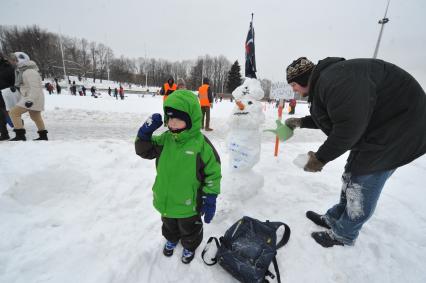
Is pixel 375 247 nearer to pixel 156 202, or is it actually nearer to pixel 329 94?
pixel 329 94

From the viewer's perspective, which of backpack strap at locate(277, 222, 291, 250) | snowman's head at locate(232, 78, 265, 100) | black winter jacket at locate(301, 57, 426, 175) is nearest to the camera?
black winter jacket at locate(301, 57, 426, 175)

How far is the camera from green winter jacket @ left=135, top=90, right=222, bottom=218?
171cm

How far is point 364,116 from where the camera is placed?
142cm

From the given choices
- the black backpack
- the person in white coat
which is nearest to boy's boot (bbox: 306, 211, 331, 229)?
the black backpack

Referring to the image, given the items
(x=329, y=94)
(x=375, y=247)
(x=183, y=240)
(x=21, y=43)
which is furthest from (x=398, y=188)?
(x=21, y=43)

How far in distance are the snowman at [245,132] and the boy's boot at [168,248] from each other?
1.33 meters

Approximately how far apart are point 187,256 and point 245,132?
1715 millimetres

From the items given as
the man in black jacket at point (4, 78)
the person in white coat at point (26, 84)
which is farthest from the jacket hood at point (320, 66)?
the man in black jacket at point (4, 78)

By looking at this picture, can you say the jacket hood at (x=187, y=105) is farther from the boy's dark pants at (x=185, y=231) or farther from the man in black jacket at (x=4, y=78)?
the man in black jacket at (x=4, y=78)

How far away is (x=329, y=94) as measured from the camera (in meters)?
1.48

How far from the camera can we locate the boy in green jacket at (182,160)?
1675 millimetres

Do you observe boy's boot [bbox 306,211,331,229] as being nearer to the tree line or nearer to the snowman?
the snowman

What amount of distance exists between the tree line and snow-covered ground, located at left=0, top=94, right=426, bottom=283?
4175 centimetres

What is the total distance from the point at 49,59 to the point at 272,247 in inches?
2310
